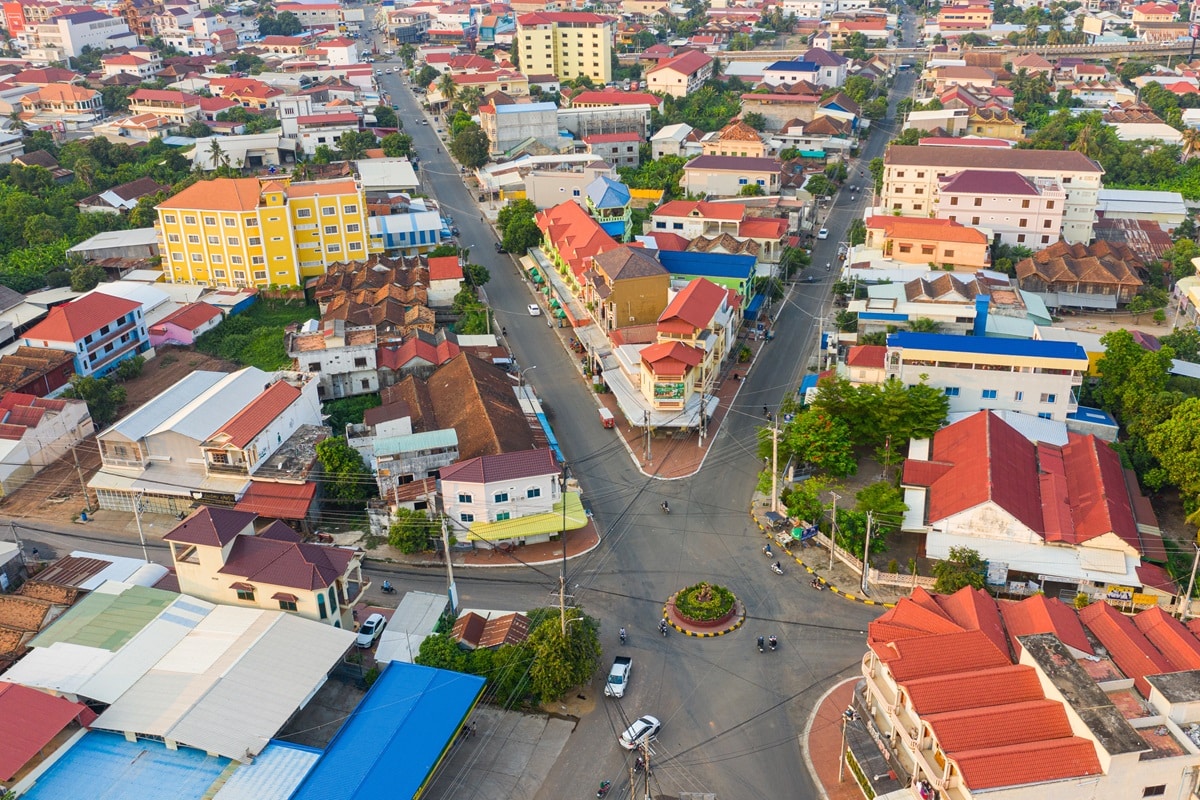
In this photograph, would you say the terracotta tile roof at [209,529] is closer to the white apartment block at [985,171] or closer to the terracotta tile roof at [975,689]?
the terracotta tile roof at [975,689]

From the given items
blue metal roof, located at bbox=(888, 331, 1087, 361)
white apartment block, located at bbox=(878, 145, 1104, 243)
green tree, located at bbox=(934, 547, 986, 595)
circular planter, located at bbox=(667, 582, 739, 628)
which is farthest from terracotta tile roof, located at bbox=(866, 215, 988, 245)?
circular planter, located at bbox=(667, 582, 739, 628)

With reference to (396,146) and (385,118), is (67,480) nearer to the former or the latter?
(396,146)

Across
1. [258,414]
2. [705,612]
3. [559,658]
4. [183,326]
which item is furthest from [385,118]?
[559,658]

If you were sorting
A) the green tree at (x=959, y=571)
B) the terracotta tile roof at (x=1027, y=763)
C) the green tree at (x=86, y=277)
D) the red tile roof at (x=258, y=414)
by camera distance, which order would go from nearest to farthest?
the terracotta tile roof at (x=1027, y=763) < the green tree at (x=959, y=571) < the red tile roof at (x=258, y=414) < the green tree at (x=86, y=277)

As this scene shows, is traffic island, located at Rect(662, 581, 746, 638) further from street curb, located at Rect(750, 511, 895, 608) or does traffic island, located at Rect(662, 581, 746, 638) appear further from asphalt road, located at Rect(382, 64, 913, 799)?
street curb, located at Rect(750, 511, 895, 608)

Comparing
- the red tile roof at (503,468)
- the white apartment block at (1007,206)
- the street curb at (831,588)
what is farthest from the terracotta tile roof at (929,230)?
the red tile roof at (503,468)

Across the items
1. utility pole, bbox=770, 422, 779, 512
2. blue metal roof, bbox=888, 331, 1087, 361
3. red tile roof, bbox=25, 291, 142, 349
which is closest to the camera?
utility pole, bbox=770, 422, 779, 512
